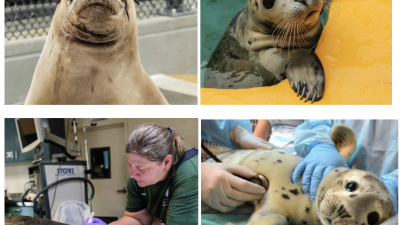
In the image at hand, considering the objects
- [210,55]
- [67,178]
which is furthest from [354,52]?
[67,178]

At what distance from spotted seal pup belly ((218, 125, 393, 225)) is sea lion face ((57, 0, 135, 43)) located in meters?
0.72

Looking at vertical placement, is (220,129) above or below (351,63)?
below

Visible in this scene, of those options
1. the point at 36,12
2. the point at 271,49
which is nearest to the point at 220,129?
the point at 271,49

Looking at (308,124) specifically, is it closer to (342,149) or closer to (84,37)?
(342,149)

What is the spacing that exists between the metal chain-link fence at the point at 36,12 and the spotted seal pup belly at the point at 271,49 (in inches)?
7.7

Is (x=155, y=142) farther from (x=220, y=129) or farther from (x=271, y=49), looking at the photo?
(x=271, y=49)

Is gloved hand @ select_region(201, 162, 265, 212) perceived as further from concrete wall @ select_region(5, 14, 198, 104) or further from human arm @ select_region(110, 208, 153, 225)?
concrete wall @ select_region(5, 14, 198, 104)

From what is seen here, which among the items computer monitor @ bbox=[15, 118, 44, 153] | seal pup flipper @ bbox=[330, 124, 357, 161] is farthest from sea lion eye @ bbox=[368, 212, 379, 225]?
computer monitor @ bbox=[15, 118, 44, 153]

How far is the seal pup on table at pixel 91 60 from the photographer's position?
1847 millimetres

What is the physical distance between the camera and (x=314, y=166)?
1888mm

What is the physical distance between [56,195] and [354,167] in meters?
1.10

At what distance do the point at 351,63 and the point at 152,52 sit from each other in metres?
0.73

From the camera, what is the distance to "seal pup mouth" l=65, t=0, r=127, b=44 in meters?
1.82

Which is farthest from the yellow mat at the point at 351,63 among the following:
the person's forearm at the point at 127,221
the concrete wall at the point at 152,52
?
the person's forearm at the point at 127,221
